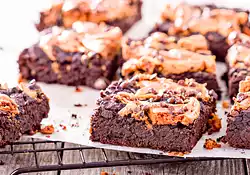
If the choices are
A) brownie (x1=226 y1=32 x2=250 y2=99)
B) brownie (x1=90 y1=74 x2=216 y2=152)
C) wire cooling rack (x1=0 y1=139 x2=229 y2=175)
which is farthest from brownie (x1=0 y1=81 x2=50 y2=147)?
brownie (x1=226 y1=32 x2=250 y2=99)

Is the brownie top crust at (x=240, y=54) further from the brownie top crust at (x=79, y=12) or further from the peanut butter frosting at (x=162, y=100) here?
the brownie top crust at (x=79, y=12)

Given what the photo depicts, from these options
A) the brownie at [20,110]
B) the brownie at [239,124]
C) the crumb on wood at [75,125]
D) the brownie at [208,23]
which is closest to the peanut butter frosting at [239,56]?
the brownie at [208,23]

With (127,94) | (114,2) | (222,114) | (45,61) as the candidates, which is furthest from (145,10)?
(127,94)

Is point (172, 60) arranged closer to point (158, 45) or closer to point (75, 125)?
point (158, 45)


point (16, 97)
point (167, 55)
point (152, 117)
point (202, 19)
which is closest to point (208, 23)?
point (202, 19)

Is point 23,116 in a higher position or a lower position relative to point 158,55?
lower

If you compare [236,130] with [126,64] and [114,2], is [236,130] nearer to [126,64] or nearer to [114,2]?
[126,64]
